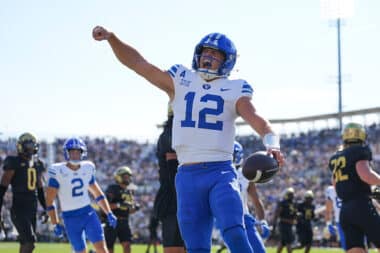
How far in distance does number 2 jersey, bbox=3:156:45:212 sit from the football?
6842 millimetres

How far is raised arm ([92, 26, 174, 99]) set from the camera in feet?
20.9

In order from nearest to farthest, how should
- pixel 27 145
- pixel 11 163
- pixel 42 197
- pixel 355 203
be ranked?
pixel 355 203
pixel 11 163
pixel 27 145
pixel 42 197

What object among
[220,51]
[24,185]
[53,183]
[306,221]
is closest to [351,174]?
[220,51]

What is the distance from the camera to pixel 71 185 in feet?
39.7

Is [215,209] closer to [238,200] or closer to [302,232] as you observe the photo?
[238,200]

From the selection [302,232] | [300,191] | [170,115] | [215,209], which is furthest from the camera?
[300,191]

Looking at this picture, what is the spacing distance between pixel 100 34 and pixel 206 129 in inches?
43.9

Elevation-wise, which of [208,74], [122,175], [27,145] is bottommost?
[122,175]

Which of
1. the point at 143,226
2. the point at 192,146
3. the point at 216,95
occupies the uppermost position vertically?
the point at 216,95

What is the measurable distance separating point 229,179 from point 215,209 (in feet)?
0.86

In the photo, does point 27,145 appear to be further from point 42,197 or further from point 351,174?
point 351,174

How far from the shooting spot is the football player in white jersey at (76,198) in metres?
11.8

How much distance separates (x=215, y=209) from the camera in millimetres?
6098

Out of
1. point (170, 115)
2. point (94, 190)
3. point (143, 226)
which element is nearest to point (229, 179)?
point (170, 115)
